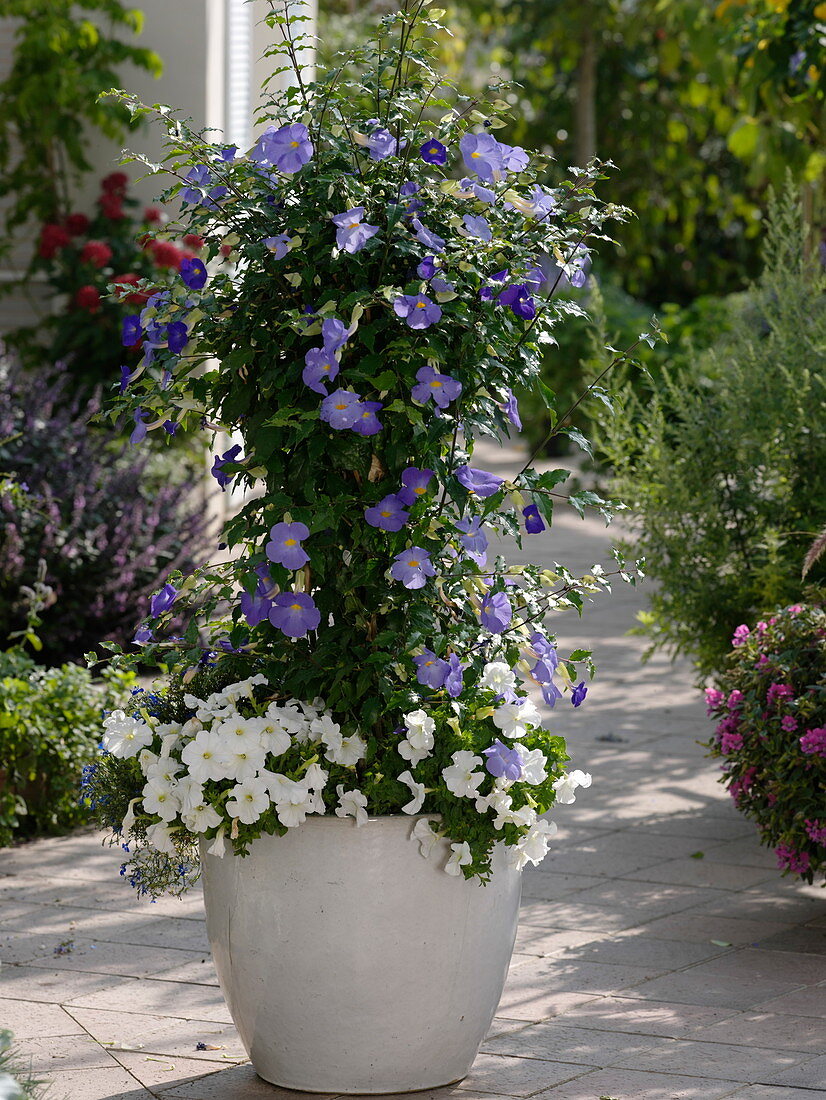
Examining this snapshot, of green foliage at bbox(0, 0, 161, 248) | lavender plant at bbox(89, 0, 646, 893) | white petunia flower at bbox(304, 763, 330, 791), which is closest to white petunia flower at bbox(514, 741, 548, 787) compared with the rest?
lavender plant at bbox(89, 0, 646, 893)

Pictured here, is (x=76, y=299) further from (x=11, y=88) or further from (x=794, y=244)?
(x=794, y=244)

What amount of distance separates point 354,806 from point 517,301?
3.20 ft

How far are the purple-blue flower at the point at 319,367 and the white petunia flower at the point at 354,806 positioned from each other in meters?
0.74

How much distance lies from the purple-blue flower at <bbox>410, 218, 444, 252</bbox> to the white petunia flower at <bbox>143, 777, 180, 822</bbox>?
111 centimetres

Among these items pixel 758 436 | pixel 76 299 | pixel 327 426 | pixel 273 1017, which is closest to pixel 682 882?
pixel 758 436

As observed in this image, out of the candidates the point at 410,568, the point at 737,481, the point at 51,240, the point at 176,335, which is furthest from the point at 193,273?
the point at 51,240

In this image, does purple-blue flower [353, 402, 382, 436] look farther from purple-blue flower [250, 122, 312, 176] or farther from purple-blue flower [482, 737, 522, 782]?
purple-blue flower [482, 737, 522, 782]

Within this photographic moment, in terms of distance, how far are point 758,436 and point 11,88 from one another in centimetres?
509

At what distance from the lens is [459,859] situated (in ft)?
8.84

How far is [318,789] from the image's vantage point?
267 centimetres

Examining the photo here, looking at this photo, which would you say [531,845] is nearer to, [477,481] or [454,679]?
[454,679]

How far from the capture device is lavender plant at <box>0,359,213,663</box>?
18.7ft

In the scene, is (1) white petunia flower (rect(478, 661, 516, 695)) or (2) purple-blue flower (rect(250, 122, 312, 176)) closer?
(2) purple-blue flower (rect(250, 122, 312, 176))

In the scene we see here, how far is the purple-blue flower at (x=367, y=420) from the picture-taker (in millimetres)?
2596
